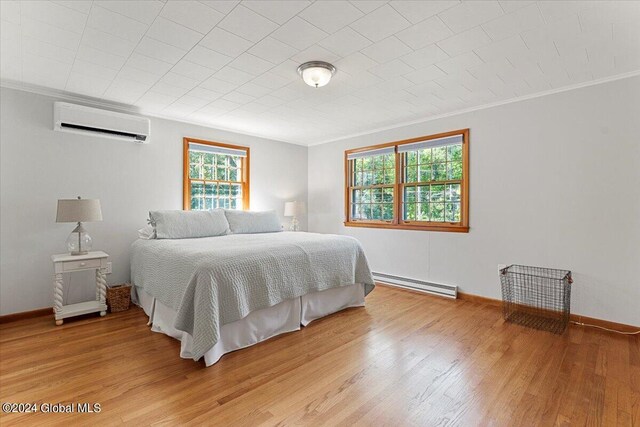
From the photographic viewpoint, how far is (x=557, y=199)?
313cm

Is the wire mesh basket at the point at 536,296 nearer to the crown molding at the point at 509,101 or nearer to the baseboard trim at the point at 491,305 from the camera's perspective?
the baseboard trim at the point at 491,305

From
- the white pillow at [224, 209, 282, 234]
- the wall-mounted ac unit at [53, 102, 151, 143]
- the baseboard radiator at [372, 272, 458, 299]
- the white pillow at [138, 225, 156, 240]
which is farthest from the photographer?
the white pillow at [224, 209, 282, 234]

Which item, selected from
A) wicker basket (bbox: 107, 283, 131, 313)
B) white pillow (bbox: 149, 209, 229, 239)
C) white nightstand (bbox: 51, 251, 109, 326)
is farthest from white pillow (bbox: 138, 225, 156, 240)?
wicker basket (bbox: 107, 283, 131, 313)

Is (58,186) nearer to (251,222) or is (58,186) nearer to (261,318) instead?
(251,222)

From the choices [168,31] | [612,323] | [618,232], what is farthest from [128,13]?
[612,323]

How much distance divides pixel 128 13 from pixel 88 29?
42 centimetres

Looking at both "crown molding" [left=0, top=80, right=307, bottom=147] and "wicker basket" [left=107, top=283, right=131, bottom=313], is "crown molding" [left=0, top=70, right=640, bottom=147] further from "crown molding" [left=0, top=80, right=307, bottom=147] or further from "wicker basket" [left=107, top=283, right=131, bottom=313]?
"wicker basket" [left=107, top=283, right=131, bottom=313]

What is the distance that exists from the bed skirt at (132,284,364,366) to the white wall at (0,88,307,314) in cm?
85

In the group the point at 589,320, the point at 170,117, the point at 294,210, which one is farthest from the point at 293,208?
the point at 589,320

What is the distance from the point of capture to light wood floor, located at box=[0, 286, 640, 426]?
65.8 inches

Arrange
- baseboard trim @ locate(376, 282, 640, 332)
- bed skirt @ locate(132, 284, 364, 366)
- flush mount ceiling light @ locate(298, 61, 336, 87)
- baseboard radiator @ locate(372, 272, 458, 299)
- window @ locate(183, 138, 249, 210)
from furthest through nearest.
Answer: window @ locate(183, 138, 249, 210), baseboard radiator @ locate(372, 272, 458, 299), baseboard trim @ locate(376, 282, 640, 332), flush mount ceiling light @ locate(298, 61, 336, 87), bed skirt @ locate(132, 284, 364, 366)

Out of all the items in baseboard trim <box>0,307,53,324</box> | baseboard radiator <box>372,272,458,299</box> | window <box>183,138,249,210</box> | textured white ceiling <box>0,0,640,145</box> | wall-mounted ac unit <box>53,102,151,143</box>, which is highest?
Result: textured white ceiling <box>0,0,640,145</box>

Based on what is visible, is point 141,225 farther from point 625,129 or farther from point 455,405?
point 625,129

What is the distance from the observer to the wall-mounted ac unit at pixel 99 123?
3154mm
